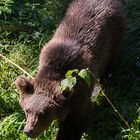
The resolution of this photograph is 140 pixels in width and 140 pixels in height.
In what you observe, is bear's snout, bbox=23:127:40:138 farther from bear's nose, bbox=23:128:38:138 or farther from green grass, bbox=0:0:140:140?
green grass, bbox=0:0:140:140

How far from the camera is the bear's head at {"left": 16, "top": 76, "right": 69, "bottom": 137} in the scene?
5383 mm

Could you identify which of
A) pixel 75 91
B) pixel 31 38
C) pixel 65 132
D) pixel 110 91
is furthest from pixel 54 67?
pixel 31 38

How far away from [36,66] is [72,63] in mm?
1462

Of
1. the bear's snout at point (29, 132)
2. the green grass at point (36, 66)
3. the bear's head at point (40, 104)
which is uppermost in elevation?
the bear's head at point (40, 104)

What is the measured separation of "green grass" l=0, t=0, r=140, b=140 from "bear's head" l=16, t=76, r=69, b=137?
564mm

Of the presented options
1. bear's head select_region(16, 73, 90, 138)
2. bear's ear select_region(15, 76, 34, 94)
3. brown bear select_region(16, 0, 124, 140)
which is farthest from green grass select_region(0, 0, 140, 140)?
bear's ear select_region(15, 76, 34, 94)

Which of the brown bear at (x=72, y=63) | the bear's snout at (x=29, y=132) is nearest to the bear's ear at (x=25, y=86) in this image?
the brown bear at (x=72, y=63)

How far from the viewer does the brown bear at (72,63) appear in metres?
5.46

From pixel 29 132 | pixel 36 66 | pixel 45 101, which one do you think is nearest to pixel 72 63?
pixel 45 101

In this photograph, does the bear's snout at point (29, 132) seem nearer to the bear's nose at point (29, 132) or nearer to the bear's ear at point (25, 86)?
the bear's nose at point (29, 132)

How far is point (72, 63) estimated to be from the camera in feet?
18.9

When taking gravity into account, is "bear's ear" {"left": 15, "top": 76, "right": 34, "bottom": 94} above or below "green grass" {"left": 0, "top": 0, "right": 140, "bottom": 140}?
above

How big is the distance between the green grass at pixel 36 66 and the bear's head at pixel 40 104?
564mm

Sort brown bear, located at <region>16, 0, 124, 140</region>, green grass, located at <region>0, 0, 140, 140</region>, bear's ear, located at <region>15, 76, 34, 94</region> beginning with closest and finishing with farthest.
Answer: brown bear, located at <region>16, 0, 124, 140</region>
bear's ear, located at <region>15, 76, 34, 94</region>
green grass, located at <region>0, 0, 140, 140</region>
